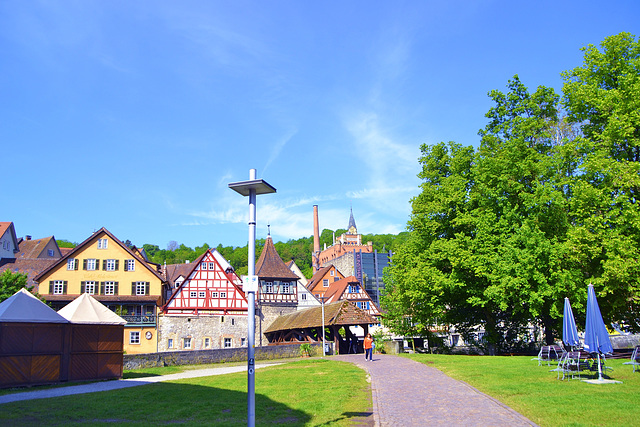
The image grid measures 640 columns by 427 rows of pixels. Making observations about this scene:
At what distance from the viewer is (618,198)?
2155 cm

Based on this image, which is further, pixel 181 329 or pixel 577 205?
pixel 181 329

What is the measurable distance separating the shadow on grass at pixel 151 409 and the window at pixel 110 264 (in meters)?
33.8

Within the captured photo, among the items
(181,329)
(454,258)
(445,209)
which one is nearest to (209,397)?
(454,258)

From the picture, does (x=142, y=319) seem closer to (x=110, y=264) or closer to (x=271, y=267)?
(x=110, y=264)

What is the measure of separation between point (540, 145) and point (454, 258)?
311 inches

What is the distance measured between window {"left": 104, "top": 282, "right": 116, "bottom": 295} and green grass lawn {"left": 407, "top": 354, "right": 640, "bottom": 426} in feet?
122

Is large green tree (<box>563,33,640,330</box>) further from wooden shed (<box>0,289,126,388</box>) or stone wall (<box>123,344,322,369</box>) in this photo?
wooden shed (<box>0,289,126,388</box>)

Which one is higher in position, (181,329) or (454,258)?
(454,258)

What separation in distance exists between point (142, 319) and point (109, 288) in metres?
4.26

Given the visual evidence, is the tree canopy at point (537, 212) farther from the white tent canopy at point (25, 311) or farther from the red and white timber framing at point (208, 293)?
the red and white timber framing at point (208, 293)

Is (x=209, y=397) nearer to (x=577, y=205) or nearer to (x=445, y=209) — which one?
(x=577, y=205)

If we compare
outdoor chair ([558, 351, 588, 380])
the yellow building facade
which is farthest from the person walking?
the yellow building facade

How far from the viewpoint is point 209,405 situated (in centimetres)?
1229

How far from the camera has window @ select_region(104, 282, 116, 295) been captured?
46.6 m
